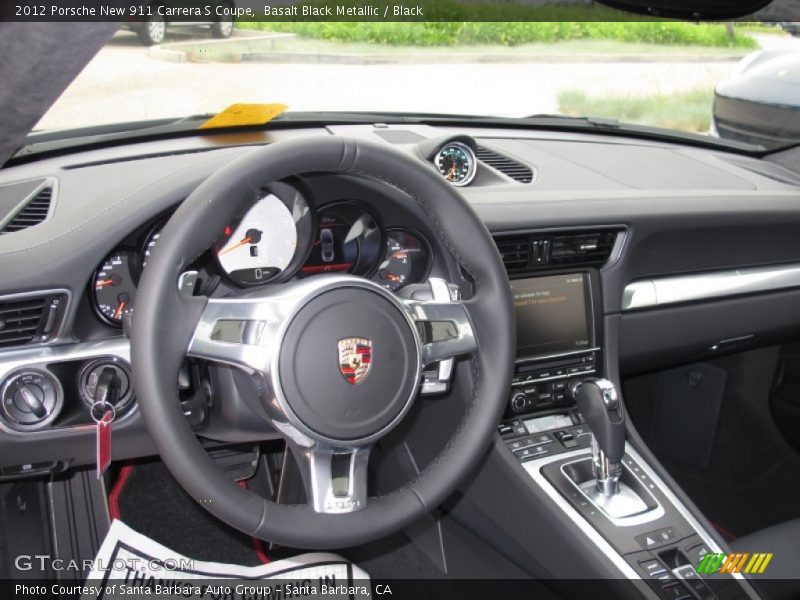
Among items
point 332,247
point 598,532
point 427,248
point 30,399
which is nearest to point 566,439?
point 598,532

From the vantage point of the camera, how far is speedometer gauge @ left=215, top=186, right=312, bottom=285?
5.47 feet

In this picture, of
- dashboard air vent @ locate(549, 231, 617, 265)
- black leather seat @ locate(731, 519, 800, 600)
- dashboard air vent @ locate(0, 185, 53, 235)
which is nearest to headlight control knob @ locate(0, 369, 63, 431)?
dashboard air vent @ locate(0, 185, 53, 235)

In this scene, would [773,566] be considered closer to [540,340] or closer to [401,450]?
[540,340]

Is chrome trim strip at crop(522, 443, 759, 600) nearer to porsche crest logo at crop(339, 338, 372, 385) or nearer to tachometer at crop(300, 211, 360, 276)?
tachometer at crop(300, 211, 360, 276)

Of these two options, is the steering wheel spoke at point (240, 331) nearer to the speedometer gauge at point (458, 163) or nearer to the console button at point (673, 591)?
the speedometer gauge at point (458, 163)

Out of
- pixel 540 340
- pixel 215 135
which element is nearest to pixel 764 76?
pixel 540 340

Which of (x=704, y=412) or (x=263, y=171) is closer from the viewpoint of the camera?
(x=263, y=171)

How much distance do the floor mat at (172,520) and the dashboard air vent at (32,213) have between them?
2.88 feet

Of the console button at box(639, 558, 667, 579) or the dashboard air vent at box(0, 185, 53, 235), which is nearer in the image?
the dashboard air vent at box(0, 185, 53, 235)

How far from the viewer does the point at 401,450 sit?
97.6 inches

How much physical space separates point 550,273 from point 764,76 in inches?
51.3

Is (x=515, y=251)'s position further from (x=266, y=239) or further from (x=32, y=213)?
(x=32, y=213)

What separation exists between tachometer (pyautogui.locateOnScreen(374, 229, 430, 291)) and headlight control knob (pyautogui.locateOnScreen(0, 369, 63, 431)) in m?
0.69

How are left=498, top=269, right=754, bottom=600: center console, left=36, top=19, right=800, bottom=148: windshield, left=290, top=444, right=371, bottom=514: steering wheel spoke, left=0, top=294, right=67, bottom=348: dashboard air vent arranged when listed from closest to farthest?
1. left=290, top=444, right=371, bottom=514: steering wheel spoke
2. left=0, top=294, right=67, bottom=348: dashboard air vent
3. left=36, top=19, right=800, bottom=148: windshield
4. left=498, top=269, right=754, bottom=600: center console
